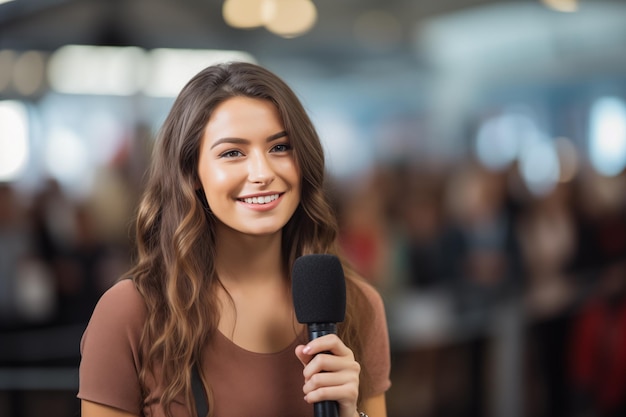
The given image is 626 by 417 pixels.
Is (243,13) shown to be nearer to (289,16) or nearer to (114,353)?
(289,16)

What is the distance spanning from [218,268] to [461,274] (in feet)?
13.8

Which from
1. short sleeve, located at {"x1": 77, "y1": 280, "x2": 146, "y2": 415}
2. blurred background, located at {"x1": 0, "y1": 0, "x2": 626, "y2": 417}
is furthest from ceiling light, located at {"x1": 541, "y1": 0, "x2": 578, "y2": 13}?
short sleeve, located at {"x1": 77, "y1": 280, "x2": 146, "y2": 415}

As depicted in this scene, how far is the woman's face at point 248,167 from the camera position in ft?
5.15

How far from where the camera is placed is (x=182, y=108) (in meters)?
1.65

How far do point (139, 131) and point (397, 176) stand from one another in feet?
5.85

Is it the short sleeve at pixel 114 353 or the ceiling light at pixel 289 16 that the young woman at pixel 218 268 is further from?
the ceiling light at pixel 289 16

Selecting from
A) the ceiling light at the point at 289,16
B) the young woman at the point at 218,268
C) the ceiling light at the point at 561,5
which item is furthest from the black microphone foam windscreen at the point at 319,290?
the ceiling light at the point at 561,5

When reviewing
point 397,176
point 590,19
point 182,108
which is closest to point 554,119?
point 590,19

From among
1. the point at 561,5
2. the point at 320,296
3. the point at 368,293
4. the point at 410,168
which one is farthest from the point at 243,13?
the point at 320,296

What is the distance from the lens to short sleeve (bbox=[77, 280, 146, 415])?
5.08 ft

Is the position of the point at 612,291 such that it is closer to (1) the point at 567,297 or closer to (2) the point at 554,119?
(1) the point at 567,297

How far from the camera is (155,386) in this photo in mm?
1581

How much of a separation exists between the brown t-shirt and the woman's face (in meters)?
0.22

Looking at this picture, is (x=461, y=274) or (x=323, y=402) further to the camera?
(x=461, y=274)
